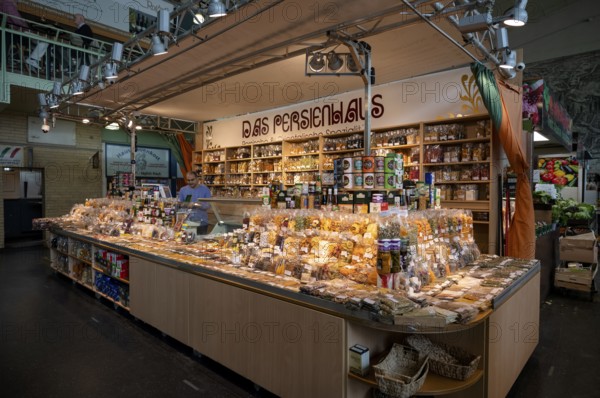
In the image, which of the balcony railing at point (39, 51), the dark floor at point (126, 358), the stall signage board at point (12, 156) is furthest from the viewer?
the stall signage board at point (12, 156)

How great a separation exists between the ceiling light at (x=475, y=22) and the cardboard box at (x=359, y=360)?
306 cm

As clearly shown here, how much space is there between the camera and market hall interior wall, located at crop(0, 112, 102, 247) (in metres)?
9.88

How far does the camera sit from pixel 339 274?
8.61ft

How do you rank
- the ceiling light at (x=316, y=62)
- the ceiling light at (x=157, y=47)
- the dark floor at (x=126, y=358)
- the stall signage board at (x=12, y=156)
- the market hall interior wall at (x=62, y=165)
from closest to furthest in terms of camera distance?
the dark floor at (x=126, y=358) → the ceiling light at (x=157, y=47) → the ceiling light at (x=316, y=62) → the stall signage board at (x=12, y=156) → the market hall interior wall at (x=62, y=165)

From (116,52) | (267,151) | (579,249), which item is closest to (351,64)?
(116,52)

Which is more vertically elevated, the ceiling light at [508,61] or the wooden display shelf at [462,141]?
the ceiling light at [508,61]

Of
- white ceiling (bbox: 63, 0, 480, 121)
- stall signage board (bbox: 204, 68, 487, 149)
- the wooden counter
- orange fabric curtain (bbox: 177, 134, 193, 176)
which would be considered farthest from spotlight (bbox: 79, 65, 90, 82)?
orange fabric curtain (bbox: 177, 134, 193, 176)

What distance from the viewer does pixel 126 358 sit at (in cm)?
339

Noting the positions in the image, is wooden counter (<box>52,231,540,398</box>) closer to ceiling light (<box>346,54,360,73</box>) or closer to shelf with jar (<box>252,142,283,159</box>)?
ceiling light (<box>346,54,360,73</box>)

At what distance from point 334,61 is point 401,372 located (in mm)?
3653

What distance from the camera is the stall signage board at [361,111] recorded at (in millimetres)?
5738

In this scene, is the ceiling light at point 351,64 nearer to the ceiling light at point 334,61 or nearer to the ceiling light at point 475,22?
the ceiling light at point 334,61

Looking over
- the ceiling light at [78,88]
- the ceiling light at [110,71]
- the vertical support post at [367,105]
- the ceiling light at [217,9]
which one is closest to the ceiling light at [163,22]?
the ceiling light at [217,9]

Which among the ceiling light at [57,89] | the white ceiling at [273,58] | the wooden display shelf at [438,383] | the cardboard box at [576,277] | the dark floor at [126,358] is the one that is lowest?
the dark floor at [126,358]
